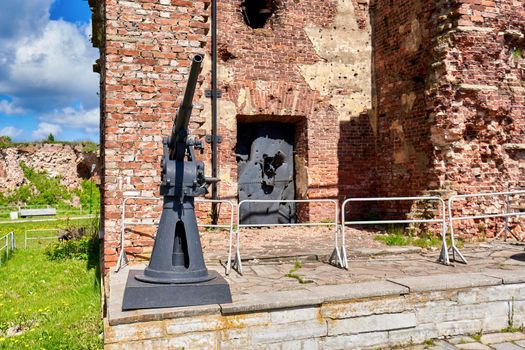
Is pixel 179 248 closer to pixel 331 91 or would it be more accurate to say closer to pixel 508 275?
pixel 508 275

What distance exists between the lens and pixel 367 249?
6.67 meters

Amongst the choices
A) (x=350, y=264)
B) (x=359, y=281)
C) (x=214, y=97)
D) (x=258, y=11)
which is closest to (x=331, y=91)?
(x=258, y=11)

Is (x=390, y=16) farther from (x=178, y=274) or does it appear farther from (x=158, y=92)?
(x=178, y=274)

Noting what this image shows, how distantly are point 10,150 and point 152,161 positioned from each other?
24.2 m

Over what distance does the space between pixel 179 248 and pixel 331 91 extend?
739 cm

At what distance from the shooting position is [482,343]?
421cm

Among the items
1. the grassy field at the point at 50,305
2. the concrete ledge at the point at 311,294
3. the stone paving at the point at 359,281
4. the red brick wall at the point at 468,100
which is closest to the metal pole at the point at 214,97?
the stone paving at the point at 359,281


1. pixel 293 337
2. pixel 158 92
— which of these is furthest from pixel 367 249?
pixel 158 92

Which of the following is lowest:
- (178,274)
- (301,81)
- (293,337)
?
(293,337)

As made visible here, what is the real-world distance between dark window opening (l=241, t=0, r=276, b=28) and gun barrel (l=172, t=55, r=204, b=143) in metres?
7.10

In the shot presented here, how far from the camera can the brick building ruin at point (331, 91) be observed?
5770 millimetres

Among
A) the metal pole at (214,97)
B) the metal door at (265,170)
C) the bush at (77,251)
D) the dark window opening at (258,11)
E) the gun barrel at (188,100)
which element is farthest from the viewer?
the dark window opening at (258,11)

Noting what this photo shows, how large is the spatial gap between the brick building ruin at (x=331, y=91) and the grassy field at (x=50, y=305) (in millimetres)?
1022

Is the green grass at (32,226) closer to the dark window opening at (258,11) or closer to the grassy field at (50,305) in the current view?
the grassy field at (50,305)
